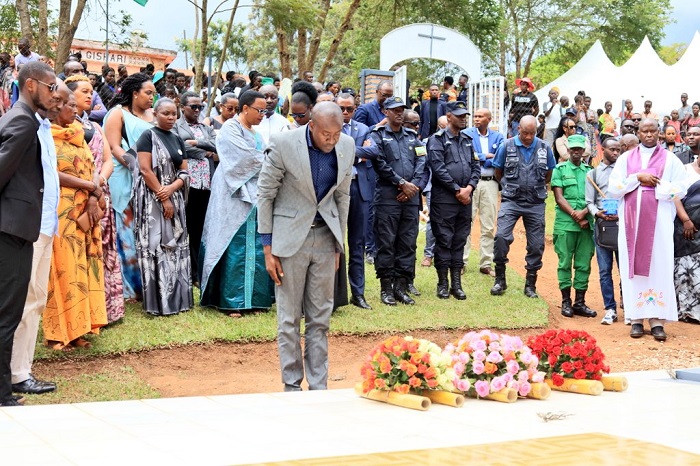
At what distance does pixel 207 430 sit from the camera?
16.2 ft

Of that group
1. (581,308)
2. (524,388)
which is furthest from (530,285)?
(524,388)

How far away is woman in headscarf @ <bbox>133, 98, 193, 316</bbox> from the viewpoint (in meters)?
8.66

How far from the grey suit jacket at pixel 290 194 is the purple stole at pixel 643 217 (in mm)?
4837

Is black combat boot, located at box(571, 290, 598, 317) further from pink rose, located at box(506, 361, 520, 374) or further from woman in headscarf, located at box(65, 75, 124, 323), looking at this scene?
woman in headscarf, located at box(65, 75, 124, 323)

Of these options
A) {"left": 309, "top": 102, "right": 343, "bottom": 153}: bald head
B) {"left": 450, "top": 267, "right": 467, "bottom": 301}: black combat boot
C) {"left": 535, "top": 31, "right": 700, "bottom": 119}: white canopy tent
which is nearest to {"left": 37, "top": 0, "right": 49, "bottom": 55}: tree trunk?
{"left": 450, "top": 267, "right": 467, "bottom": 301}: black combat boot

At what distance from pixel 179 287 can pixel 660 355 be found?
516 centimetres

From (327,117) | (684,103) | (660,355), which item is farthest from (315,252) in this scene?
(684,103)

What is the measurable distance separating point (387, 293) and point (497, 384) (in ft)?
14.5

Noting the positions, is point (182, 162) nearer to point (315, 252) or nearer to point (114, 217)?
point (114, 217)

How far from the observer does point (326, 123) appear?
6.22 m

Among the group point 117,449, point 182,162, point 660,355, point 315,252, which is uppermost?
point 182,162

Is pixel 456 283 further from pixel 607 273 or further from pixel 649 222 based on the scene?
pixel 649 222

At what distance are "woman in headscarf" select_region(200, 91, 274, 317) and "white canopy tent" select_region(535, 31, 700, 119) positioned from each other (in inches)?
823

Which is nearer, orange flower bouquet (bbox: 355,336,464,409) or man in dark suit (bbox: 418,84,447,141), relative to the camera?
orange flower bouquet (bbox: 355,336,464,409)
